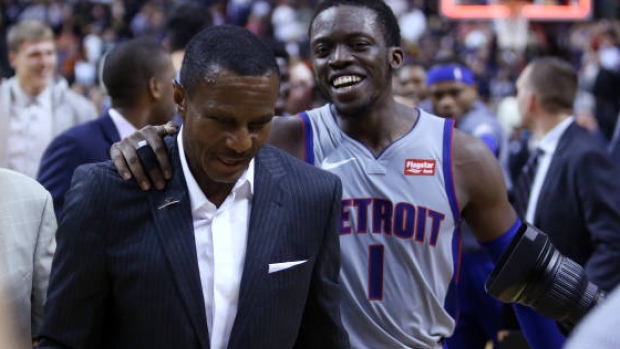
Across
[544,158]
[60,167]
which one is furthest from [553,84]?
[60,167]

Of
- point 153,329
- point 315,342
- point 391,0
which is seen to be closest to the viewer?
point 153,329

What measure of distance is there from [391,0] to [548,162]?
56.1 feet

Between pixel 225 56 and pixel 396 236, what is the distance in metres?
1.14

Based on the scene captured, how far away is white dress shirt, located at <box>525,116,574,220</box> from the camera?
5.40 meters

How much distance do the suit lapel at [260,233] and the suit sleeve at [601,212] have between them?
273cm

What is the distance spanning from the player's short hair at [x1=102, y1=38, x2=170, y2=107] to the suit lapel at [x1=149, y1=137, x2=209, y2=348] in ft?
7.07

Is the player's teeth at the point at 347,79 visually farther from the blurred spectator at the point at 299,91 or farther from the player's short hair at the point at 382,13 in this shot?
the blurred spectator at the point at 299,91

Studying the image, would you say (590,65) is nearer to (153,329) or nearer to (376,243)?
(376,243)

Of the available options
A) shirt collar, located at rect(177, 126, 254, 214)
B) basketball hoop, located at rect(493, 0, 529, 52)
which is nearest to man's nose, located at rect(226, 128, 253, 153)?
shirt collar, located at rect(177, 126, 254, 214)

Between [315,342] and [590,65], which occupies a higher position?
[315,342]

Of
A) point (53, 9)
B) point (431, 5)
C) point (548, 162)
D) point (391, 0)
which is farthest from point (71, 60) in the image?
point (548, 162)

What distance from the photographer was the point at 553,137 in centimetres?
563

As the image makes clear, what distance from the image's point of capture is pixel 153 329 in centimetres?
254

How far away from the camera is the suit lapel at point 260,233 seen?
2566mm
